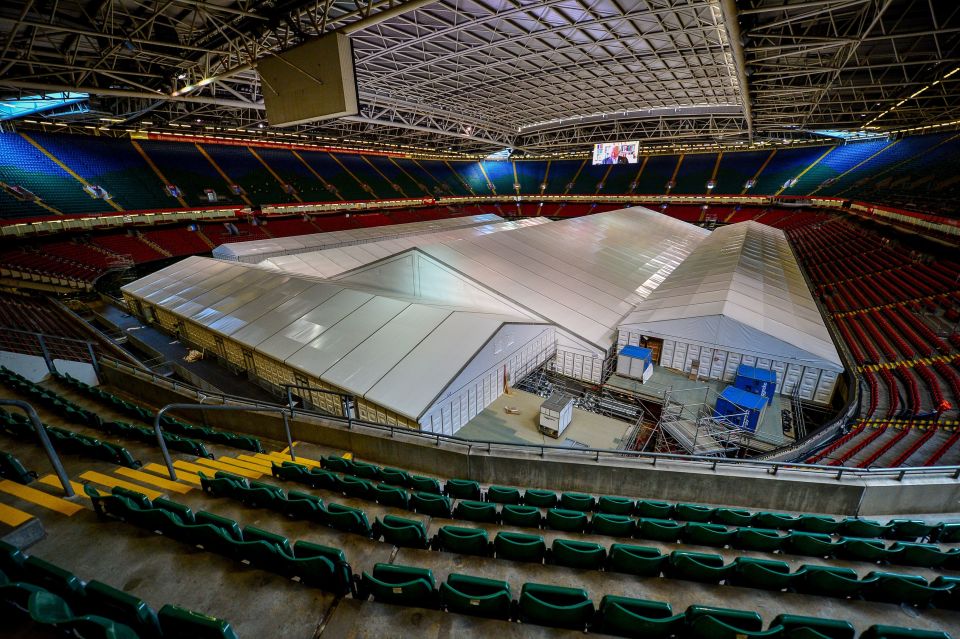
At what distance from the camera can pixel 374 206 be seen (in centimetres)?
4875

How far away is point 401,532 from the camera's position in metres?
4.83

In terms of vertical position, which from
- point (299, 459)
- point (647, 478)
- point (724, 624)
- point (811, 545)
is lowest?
point (299, 459)

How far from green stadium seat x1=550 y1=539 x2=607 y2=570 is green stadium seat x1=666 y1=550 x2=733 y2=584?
2.81 ft

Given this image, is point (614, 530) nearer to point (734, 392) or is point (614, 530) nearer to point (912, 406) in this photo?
point (734, 392)

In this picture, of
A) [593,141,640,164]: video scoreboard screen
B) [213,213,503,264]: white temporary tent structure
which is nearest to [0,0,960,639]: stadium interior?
[213,213,503,264]: white temporary tent structure

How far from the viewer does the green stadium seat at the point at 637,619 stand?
3.41m

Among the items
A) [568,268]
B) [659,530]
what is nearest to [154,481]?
[659,530]

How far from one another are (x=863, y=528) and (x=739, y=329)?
8.93m

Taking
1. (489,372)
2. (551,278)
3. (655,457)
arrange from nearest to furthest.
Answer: (655,457) < (489,372) < (551,278)

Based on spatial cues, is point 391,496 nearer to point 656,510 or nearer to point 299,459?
point 299,459

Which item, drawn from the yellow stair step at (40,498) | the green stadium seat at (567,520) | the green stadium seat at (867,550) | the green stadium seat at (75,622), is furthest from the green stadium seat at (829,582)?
the yellow stair step at (40,498)

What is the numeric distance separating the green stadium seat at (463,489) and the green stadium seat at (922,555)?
19.3 feet

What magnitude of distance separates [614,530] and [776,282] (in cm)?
1955

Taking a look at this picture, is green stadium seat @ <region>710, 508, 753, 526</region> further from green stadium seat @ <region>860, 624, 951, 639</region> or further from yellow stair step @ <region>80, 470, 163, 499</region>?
yellow stair step @ <region>80, 470, 163, 499</region>
